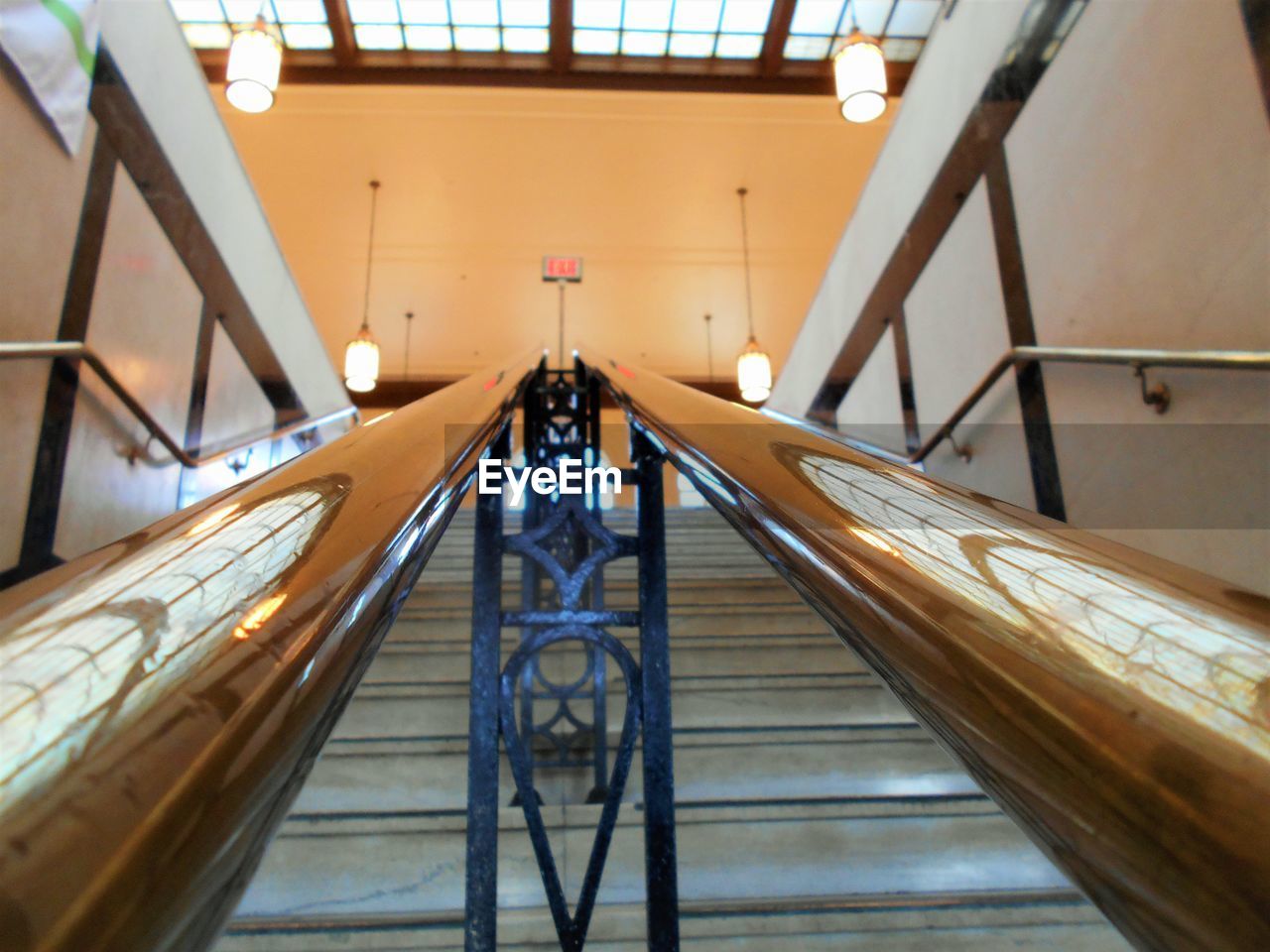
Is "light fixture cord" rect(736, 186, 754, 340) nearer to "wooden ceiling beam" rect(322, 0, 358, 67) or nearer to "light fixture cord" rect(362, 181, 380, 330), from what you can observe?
"light fixture cord" rect(362, 181, 380, 330)

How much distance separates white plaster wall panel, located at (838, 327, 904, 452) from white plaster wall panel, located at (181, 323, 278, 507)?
3382mm

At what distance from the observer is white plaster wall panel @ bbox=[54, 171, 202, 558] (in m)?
2.71

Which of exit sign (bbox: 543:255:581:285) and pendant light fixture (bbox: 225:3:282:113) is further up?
pendant light fixture (bbox: 225:3:282:113)

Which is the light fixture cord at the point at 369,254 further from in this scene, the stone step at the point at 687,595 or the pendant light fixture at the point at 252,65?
the stone step at the point at 687,595

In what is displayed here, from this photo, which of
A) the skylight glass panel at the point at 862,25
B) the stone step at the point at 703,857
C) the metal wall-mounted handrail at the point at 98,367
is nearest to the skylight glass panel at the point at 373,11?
the skylight glass panel at the point at 862,25

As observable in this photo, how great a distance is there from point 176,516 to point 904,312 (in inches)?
172

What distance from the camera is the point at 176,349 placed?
378 cm

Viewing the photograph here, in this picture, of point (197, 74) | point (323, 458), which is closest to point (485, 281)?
point (197, 74)

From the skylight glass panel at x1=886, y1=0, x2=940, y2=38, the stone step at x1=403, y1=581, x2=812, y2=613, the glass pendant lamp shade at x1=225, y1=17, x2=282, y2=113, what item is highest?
the skylight glass panel at x1=886, y1=0, x2=940, y2=38

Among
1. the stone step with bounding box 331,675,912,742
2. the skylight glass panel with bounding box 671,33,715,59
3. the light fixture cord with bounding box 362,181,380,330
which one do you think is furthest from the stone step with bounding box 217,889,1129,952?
the light fixture cord with bounding box 362,181,380,330

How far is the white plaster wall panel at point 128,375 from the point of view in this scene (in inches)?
107

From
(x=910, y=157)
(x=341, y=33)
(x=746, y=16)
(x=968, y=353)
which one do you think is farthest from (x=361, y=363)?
(x=968, y=353)

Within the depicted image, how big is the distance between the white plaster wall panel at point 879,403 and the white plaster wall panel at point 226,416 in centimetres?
338

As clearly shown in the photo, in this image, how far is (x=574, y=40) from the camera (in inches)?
220
